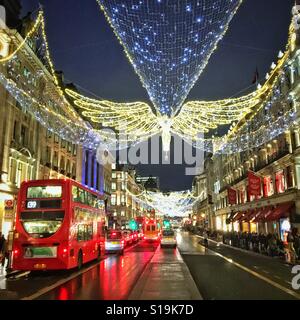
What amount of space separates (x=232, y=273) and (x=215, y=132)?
190 ft

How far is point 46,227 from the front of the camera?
52.8ft

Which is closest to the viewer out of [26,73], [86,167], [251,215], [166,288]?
[166,288]

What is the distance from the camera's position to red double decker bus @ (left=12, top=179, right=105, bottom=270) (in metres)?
15.8

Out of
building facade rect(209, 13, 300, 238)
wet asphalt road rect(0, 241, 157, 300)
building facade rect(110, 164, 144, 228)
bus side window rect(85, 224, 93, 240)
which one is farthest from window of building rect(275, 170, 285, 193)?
building facade rect(110, 164, 144, 228)

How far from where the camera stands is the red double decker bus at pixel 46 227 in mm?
15797

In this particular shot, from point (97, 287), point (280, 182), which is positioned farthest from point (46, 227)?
point (280, 182)

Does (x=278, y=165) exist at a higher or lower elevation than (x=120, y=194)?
lower

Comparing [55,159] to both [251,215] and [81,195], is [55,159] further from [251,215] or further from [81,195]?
[81,195]

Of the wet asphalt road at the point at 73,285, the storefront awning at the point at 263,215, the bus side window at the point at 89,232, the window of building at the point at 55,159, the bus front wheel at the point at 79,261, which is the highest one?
the window of building at the point at 55,159

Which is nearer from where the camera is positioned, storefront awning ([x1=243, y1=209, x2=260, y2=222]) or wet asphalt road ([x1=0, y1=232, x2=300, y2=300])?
wet asphalt road ([x1=0, y1=232, x2=300, y2=300])

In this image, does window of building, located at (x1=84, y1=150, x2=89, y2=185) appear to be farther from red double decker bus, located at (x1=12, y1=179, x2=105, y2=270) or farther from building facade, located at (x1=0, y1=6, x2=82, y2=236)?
red double decker bus, located at (x1=12, y1=179, x2=105, y2=270)

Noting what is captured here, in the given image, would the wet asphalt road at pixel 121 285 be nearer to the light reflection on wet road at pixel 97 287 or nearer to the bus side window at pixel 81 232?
the light reflection on wet road at pixel 97 287

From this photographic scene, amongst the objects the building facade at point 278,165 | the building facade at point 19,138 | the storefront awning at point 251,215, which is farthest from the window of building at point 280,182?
the building facade at point 19,138
